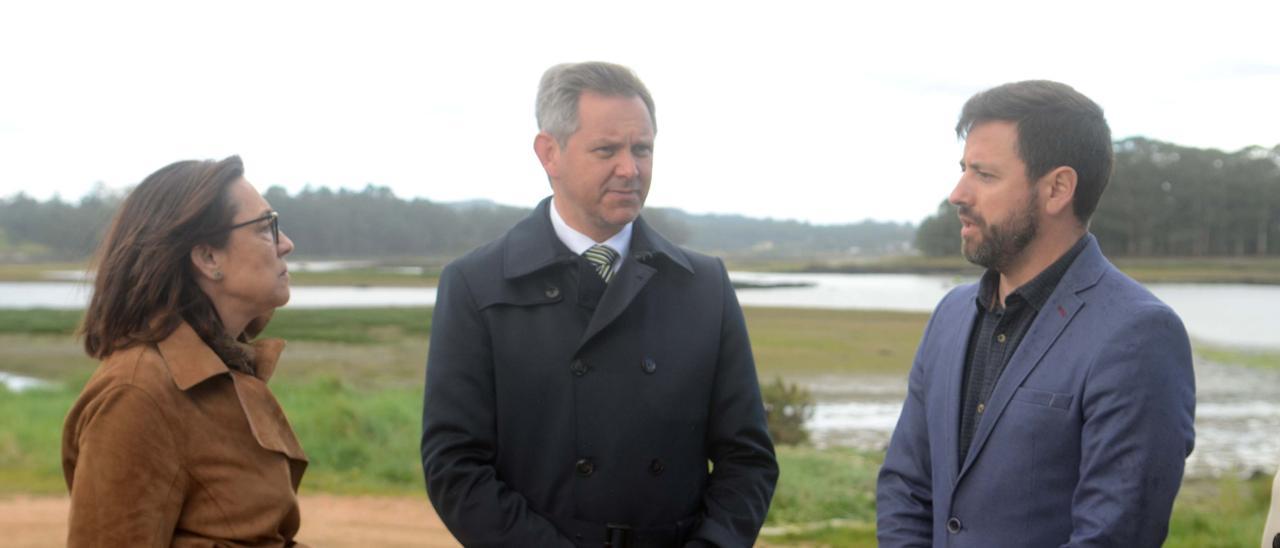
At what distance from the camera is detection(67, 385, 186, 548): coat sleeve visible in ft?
8.83

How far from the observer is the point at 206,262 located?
310 cm

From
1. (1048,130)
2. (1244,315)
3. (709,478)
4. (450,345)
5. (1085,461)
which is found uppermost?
(1048,130)

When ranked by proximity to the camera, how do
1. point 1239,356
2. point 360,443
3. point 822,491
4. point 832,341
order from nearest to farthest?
point 822,491, point 360,443, point 1239,356, point 832,341

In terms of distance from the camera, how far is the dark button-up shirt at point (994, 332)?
303 cm

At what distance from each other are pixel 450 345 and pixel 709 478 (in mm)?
860

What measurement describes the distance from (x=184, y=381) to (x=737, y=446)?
1493 mm

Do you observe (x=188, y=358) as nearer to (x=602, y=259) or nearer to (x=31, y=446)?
(x=602, y=259)

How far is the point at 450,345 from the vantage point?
Result: 3209 mm

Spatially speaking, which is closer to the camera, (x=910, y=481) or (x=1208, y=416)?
(x=910, y=481)

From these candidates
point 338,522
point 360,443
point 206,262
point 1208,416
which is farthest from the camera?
point 1208,416

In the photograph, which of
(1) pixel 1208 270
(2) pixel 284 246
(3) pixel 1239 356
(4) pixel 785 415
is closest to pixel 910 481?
(2) pixel 284 246

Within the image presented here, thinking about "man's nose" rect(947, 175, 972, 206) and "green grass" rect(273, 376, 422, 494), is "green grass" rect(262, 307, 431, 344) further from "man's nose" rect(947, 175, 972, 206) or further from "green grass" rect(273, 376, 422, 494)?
"man's nose" rect(947, 175, 972, 206)

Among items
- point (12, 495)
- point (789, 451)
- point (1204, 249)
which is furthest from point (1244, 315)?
point (12, 495)

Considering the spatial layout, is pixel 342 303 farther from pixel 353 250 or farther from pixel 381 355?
pixel 381 355
